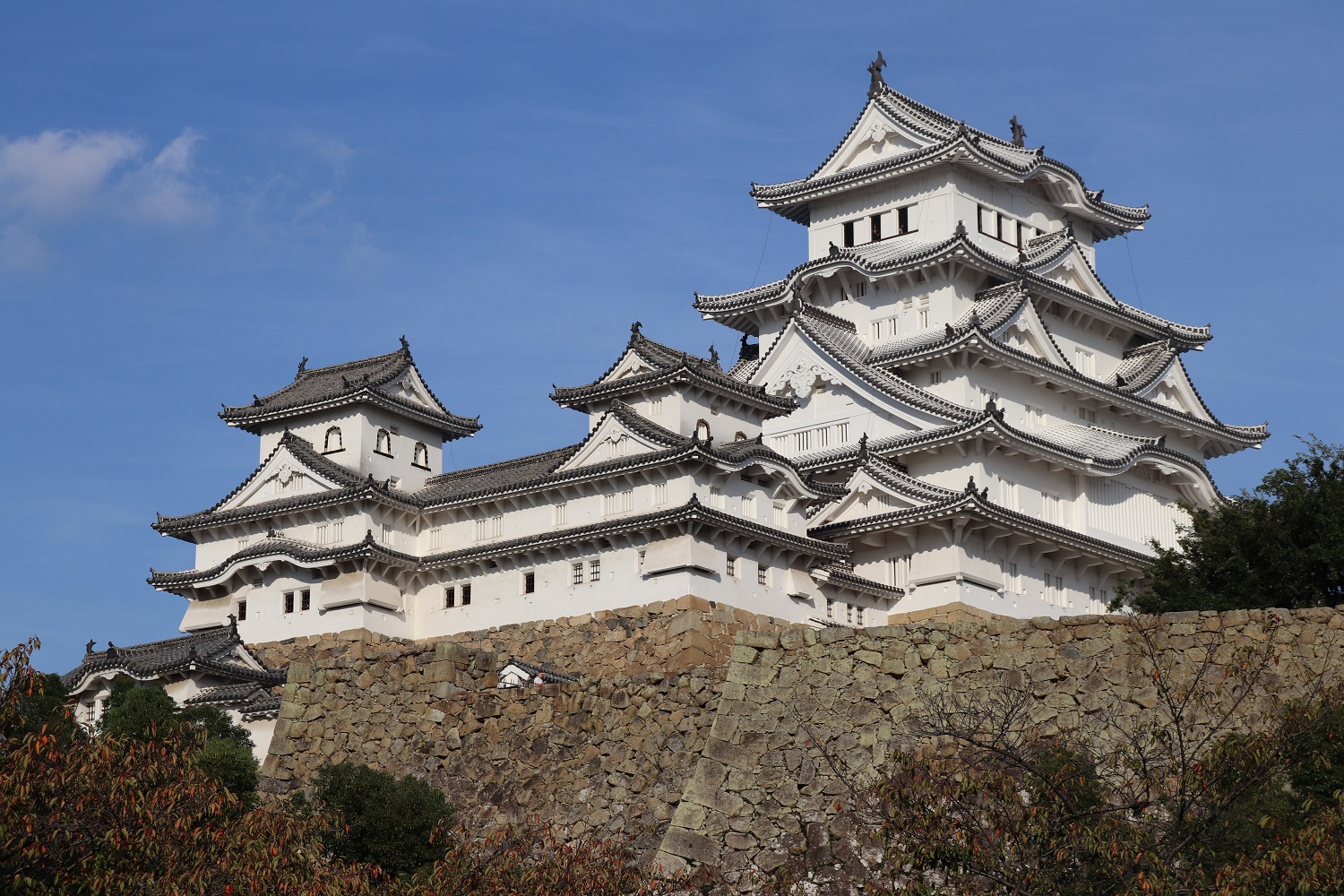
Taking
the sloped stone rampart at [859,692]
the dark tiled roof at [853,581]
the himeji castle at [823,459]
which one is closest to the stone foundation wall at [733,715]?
the sloped stone rampart at [859,692]

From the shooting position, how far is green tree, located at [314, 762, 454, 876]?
28594 mm

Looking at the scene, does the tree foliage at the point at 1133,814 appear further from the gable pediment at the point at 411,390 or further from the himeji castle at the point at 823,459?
the gable pediment at the point at 411,390

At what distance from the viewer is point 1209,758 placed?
72.1 feet

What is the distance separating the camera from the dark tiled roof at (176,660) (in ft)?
161

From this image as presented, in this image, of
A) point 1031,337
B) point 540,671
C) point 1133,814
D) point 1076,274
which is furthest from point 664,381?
point 1133,814

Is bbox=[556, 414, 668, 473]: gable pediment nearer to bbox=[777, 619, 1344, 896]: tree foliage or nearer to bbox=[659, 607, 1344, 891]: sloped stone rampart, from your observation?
bbox=[659, 607, 1344, 891]: sloped stone rampart

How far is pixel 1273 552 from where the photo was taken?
43562mm

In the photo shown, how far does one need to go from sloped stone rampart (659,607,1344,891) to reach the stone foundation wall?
0.02m

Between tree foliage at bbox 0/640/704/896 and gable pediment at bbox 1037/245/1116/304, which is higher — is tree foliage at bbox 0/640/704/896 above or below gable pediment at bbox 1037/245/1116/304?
below

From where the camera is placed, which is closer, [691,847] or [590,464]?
[691,847]

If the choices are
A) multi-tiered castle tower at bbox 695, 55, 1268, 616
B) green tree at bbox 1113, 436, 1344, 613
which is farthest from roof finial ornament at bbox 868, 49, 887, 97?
green tree at bbox 1113, 436, 1344, 613

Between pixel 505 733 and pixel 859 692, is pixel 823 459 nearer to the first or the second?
pixel 505 733

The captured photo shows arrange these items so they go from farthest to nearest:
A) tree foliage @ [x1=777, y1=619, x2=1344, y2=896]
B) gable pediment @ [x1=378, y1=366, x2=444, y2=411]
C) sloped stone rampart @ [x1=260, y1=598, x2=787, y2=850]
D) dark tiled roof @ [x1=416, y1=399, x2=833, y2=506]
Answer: gable pediment @ [x1=378, y1=366, x2=444, y2=411], dark tiled roof @ [x1=416, y1=399, x2=833, y2=506], sloped stone rampart @ [x1=260, y1=598, x2=787, y2=850], tree foliage @ [x1=777, y1=619, x2=1344, y2=896]

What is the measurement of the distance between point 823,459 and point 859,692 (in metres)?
30.3
